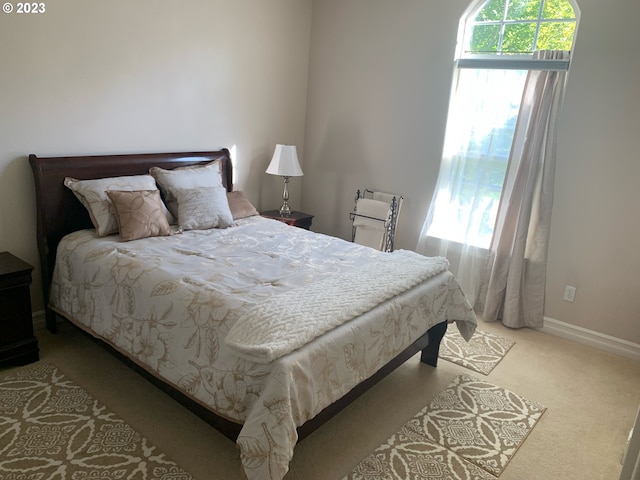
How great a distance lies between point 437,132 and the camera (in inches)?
157

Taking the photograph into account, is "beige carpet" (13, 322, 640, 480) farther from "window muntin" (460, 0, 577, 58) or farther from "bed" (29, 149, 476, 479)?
"window muntin" (460, 0, 577, 58)

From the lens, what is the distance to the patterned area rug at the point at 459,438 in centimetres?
217

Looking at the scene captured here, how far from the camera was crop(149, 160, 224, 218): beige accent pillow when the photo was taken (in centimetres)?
339

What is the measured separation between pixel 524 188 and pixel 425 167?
86cm

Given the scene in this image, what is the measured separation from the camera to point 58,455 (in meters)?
2.08

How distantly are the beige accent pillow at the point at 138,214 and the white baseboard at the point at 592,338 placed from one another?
2.93m

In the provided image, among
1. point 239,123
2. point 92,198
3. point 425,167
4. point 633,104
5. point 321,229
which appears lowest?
point 321,229

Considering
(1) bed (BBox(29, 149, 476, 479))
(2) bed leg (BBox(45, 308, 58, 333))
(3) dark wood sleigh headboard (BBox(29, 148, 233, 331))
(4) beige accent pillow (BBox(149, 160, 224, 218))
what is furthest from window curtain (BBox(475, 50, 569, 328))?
(2) bed leg (BBox(45, 308, 58, 333))

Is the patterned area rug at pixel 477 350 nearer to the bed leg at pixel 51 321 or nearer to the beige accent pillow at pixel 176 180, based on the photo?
the beige accent pillow at pixel 176 180

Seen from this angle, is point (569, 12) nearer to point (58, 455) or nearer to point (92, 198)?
point (92, 198)

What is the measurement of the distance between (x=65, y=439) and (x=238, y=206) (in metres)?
2.10

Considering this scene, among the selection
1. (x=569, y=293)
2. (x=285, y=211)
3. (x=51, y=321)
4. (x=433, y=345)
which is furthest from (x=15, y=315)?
(x=569, y=293)

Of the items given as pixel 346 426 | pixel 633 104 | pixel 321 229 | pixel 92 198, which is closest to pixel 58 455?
pixel 346 426

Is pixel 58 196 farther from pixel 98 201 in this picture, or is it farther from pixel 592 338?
pixel 592 338
